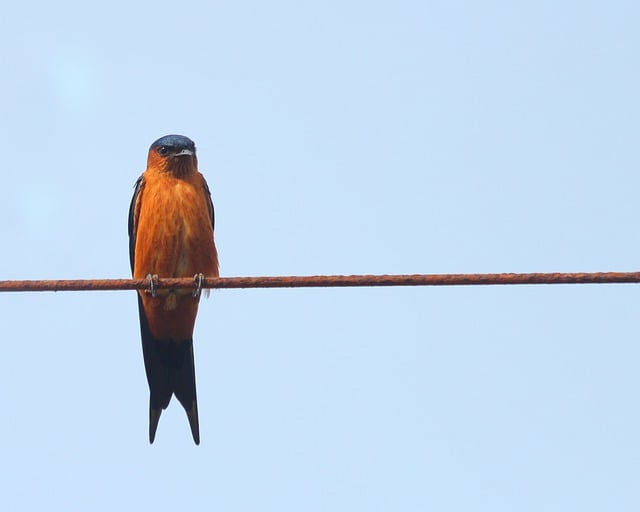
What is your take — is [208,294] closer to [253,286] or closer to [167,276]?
[167,276]

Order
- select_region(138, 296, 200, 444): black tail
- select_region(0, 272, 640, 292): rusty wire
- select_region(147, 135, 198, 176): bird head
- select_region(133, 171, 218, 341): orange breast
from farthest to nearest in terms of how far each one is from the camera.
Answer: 1. select_region(147, 135, 198, 176): bird head
2. select_region(138, 296, 200, 444): black tail
3. select_region(133, 171, 218, 341): orange breast
4. select_region(0, 272, 640, 292): rusty wire

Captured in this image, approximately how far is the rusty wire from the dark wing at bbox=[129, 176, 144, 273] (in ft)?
12.3

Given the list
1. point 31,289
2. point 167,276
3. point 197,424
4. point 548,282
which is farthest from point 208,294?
point 548,282

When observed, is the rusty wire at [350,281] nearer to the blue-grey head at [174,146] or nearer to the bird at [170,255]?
the bird at [170,255]

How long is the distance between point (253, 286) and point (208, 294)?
379 cm

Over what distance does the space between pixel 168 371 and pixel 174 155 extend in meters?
1.78

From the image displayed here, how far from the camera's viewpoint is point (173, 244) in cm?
869

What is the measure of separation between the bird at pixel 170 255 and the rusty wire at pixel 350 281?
9.80 ft

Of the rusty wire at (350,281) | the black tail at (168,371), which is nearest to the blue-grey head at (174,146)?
the black tail at (168,371)

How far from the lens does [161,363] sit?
30.8 ft

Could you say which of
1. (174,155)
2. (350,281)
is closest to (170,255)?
(174,155)

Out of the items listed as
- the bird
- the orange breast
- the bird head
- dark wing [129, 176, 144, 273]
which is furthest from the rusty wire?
the bird head

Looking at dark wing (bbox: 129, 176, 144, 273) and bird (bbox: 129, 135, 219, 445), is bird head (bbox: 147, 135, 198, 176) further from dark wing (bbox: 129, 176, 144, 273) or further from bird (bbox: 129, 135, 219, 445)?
dark wing (bbox: 129, 176, 144, 273)

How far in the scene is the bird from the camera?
28.6ft
